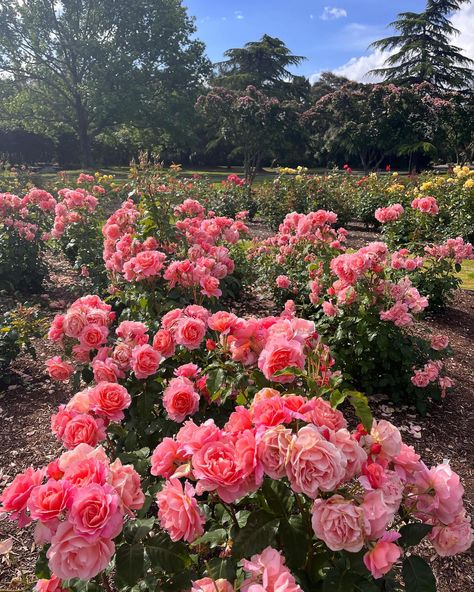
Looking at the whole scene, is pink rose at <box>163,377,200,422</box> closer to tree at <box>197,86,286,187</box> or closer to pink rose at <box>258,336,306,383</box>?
pink rose at <box>258,336,306,383</box>

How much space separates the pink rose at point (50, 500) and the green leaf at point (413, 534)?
0.73m

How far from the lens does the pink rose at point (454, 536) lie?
1026 millimetres

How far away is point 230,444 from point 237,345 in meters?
0.49

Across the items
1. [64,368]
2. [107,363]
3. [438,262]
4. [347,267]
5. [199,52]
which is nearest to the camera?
[107,363]

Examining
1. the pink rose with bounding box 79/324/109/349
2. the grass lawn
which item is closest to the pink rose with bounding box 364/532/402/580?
the pink rose with bounding box 79/324/109/349

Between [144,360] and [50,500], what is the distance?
0.73 metres

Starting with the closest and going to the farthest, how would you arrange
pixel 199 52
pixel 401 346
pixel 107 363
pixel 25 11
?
pixel 107 363 → pixel 401 346 → pixel 25 11 → pixel 199 52

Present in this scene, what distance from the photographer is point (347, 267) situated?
2.66 metres

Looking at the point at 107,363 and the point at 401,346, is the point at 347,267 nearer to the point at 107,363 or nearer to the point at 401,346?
the point at 401,346

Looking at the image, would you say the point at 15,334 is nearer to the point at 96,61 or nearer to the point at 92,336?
the point at 92,336

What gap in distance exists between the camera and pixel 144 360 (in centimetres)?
160

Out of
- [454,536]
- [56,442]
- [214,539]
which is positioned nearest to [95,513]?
[214,539]

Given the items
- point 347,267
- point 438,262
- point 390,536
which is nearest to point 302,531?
point 390,536

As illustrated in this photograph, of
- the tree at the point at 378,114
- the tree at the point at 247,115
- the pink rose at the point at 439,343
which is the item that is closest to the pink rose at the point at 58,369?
the pink rose at the point at 439,343
